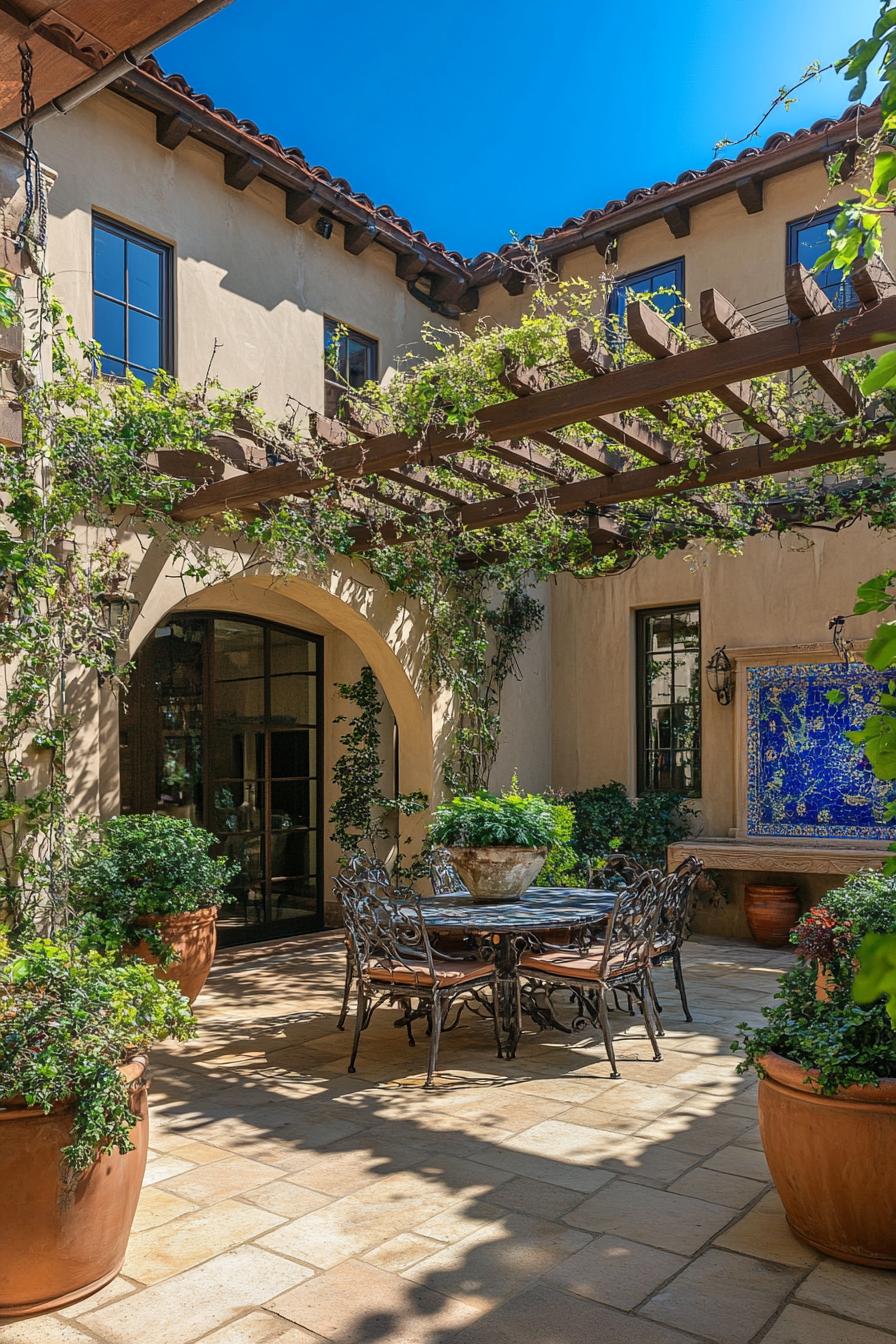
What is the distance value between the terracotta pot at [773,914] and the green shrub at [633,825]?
848 mm

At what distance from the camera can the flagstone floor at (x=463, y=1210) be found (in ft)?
8.66

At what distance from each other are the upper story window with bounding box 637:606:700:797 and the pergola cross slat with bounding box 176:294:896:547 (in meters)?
2.51

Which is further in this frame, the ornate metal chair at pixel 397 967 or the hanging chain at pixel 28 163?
the ornate metal chair at pixel 397 967

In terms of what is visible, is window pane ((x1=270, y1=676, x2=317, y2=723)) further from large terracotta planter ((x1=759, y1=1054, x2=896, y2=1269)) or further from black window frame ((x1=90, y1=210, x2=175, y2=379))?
large terracotta planter ((x1=759, y1=1054, x2=896, y2=1269))

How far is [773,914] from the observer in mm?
8148

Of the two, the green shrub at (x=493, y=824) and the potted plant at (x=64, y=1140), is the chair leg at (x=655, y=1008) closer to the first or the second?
the green shrub at (x=493, y=824)

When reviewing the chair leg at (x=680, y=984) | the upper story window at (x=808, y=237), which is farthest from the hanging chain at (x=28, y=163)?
the upper story window at (x=808, y=237)

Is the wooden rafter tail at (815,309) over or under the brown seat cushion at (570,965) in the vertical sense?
over

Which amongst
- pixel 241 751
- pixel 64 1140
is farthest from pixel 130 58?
pixel 241 751

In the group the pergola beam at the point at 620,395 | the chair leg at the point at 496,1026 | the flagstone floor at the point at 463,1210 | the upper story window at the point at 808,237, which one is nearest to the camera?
the flagstone floor at the point at 463,1210

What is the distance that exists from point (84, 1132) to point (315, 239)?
7.01m

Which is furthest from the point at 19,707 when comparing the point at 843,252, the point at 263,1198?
the point at 843,252

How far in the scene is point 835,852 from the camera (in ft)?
25.7

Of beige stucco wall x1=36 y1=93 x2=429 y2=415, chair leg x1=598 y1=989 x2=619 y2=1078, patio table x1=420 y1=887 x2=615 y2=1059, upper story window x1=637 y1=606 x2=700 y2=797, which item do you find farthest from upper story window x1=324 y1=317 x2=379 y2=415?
chair leg x1=598 y1=989 x2=619 y2=1078
